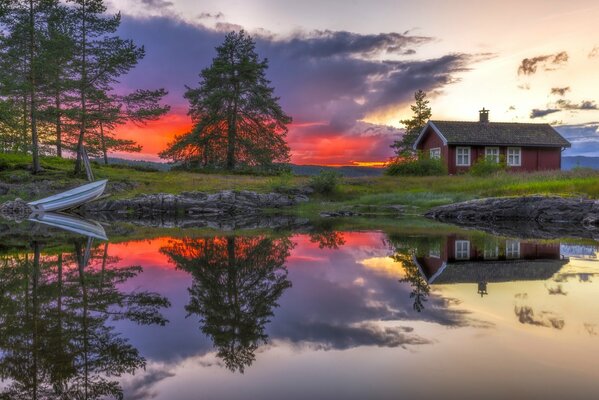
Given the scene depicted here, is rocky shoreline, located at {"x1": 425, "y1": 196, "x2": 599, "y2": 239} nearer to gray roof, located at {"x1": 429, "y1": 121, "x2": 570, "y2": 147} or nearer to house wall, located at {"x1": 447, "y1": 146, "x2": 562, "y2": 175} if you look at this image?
house wall, located at {"x1": 447, "y1": 146, "x2": 562, "y2": 175}

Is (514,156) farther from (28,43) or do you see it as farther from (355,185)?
(28,43)

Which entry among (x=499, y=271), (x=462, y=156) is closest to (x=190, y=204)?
(x=499, y=271)

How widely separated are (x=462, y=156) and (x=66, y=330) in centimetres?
4296

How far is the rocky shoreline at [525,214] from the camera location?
1902 centimetres

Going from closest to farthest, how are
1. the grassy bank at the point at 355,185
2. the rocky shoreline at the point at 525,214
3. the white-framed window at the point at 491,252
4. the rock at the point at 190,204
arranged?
the white-framed window at the point at 491,252
the rocky shoreline at the point at 525,214
the grassy bank at the point at 355,185
the rock at the point at 190,204

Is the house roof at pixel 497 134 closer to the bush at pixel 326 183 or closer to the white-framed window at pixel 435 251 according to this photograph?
the bush at pixel 326 183

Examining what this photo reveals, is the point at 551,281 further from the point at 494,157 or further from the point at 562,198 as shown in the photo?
the point at 494,157

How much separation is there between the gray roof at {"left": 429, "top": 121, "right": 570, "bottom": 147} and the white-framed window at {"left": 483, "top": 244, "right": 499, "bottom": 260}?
32.3 metres

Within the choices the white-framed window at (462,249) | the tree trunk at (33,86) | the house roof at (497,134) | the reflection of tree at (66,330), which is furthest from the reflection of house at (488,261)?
the tree trunk at (33,86)

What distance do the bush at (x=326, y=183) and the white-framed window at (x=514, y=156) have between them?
65.4 feet

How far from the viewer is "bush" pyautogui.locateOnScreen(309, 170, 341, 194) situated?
114 ft

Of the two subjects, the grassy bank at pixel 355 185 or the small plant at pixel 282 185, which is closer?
the grassy bank at pixel 355 185

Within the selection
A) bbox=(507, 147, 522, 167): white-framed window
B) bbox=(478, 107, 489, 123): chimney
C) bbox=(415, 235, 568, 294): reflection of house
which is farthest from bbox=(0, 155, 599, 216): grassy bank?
bbox=(478, 107, 489, 123): chimney

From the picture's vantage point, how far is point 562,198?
70.9 ft
